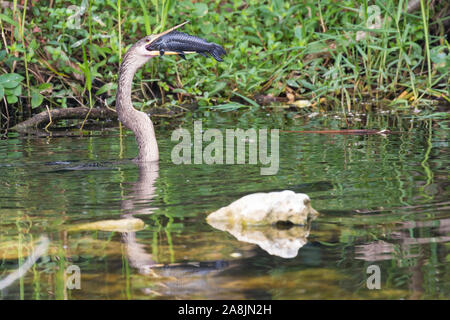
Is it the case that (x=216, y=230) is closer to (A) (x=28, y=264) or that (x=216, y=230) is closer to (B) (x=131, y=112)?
(A) (x=28, y=264)

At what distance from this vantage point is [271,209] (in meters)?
4.21

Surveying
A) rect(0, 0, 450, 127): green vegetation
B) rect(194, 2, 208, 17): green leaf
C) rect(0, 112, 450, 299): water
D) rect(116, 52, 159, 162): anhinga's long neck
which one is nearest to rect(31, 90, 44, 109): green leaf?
rect(0, 0, 450, 127): green vegetation

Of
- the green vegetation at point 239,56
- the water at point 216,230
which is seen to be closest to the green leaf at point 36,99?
the green vegetation at point 239,56

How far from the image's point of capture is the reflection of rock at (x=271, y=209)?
4.18 metres

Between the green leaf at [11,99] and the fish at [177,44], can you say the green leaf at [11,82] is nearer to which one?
the green leaf at [11,99]

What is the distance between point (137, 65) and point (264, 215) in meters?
2.74

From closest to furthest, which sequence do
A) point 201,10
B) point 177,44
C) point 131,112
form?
1. point 177,44
2. point 131,112
3. point 201,10

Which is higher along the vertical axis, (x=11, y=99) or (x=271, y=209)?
(x=11, y=99)

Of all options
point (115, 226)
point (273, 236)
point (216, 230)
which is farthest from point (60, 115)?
point (273, 236)

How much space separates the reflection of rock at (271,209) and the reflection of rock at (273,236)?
0.05 m

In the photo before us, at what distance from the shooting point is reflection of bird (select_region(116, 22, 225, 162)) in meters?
6.24

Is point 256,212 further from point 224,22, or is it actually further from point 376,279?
point 224,22

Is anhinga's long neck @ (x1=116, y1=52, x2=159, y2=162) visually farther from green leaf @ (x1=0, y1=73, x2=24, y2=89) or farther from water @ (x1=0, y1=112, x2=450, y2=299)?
green leaf @ (x1=0, y1=73, x2=24, y2=89)

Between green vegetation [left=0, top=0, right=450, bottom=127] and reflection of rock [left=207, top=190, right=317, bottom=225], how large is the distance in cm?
464
